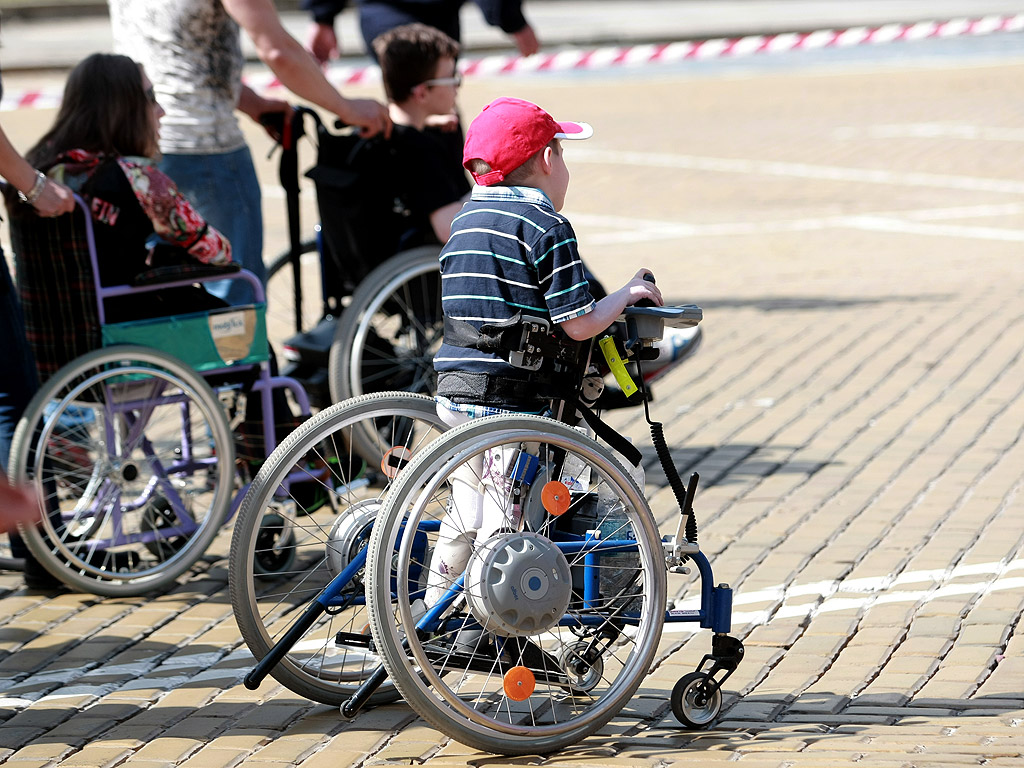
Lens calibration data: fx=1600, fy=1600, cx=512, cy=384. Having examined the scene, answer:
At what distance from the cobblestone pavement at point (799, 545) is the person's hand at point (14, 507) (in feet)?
4.46

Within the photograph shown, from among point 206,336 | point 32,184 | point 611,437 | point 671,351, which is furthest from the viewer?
point 671,351

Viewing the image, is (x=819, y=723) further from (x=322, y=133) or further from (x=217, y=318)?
(x=322, y=133)

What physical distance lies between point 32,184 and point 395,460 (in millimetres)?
1420

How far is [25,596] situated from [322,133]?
2115mm

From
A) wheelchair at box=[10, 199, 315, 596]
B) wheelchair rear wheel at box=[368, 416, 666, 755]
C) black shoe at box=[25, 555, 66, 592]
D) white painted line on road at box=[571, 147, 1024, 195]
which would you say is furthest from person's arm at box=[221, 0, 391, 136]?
white painted line on road at box=[571, 147, 1024, 195]

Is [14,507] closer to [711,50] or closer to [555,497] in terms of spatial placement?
[555,497]

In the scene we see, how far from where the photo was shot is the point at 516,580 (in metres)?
3.52

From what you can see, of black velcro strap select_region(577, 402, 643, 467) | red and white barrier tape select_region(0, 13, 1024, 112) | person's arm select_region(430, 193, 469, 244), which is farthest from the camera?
red and white barrier tape select_region(0, 13, 1024, 112)

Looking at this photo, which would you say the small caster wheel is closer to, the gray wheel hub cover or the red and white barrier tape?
the gray wheel hub cover

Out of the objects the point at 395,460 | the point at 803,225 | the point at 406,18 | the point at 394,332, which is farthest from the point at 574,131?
the point at 803,225

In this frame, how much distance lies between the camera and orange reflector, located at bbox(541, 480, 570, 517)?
3611 mm

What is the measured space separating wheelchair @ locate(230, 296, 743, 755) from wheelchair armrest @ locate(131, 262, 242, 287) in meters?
1.33

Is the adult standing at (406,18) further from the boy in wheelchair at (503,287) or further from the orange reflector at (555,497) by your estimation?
Answer: the orange reflector at (555,497)

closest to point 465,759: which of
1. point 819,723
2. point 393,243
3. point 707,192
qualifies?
point 819,723
